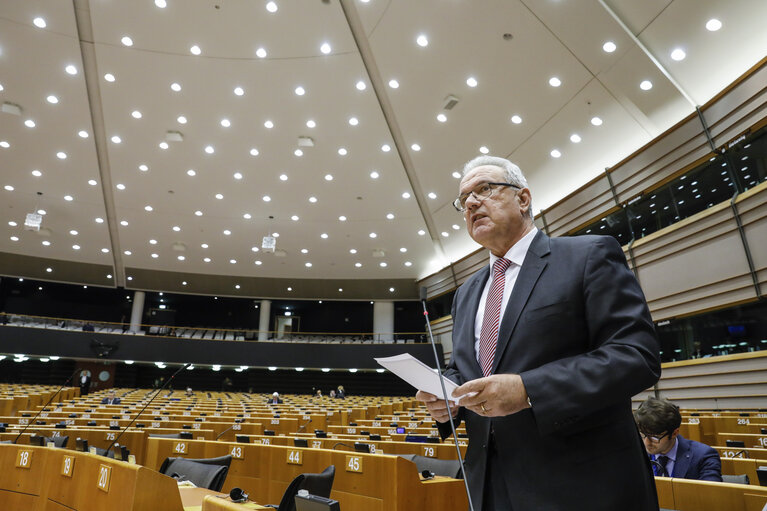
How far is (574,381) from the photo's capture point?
1.09m

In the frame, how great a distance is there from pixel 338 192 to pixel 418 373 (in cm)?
1499

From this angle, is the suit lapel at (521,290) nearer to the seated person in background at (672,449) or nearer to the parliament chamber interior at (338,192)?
the parliament chamber interior at (338,192)

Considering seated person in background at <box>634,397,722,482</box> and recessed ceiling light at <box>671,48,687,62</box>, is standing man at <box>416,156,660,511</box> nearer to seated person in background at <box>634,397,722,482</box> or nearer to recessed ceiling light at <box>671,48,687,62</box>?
seated person in background at <box>634,397,722,482</box>

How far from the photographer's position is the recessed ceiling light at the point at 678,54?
858 cm

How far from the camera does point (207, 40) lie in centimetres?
1152

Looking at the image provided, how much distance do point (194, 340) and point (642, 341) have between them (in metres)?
21.4

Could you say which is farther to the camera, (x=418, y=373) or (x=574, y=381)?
(x=418, y=373)

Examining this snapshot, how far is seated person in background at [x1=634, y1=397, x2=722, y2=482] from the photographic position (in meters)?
2.60

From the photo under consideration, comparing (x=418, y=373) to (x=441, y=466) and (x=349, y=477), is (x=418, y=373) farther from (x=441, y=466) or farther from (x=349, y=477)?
(x=441, y=466)

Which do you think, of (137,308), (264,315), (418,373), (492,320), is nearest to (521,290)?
(492,320)

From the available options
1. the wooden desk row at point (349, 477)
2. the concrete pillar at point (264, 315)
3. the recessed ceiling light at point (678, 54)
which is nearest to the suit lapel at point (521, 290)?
the wooden desk row at point (349, 477)

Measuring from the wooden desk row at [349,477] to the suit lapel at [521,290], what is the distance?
1.95 m

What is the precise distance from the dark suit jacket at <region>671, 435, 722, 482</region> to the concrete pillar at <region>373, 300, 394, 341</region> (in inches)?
795

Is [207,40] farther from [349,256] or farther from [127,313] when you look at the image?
[127,313]
